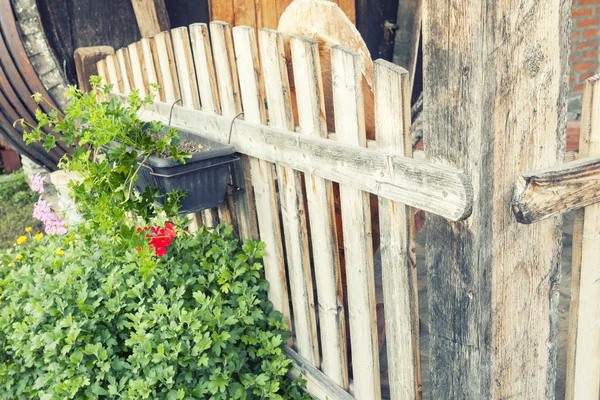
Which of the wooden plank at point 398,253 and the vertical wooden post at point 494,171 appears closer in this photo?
the vertical wooden post at point 494,171

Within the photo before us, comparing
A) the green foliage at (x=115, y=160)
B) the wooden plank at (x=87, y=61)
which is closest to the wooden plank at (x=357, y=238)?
the green foliage at (x=115, y=160)

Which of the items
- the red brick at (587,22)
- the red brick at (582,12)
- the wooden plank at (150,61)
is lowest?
the red brick at (587,22)

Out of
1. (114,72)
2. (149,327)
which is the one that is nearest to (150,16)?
(114,72)

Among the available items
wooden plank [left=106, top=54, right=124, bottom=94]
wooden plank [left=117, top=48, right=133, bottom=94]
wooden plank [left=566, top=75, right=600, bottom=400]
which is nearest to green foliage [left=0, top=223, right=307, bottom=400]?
wooden plank [left=566, top=75, right=600, bottom=400]

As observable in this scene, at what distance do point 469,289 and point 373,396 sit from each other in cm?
71

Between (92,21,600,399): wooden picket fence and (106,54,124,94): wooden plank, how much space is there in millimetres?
711

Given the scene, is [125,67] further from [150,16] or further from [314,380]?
[314,380]

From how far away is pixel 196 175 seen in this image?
2.43 meters

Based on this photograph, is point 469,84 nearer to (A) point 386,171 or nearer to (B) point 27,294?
(A) point 386,171

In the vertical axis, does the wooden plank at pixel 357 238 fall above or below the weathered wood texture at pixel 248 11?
below

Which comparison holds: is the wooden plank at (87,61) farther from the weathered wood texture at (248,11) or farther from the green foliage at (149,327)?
the green foliage at (149,327)

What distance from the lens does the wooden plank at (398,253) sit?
66.1 inches

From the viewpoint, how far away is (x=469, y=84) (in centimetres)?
146

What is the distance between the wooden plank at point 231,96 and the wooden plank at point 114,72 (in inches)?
49.3
